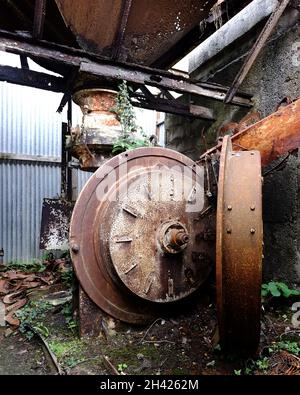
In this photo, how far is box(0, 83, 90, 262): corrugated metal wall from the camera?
7859mm

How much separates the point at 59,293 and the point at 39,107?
220 inches

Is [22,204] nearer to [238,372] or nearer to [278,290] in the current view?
[278,290]

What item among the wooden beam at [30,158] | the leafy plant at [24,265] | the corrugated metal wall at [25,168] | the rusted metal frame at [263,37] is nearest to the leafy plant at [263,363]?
the rusted metal frame at [263,37]

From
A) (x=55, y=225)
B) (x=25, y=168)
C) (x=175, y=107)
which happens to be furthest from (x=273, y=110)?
(x=25, y=168)

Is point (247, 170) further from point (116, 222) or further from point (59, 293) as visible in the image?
point (59, 293)

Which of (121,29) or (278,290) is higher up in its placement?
(121,29)

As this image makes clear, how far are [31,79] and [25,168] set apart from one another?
4.42 m

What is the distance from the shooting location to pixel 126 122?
11.7 feet

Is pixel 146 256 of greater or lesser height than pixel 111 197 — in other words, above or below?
below

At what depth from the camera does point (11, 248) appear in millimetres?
7812

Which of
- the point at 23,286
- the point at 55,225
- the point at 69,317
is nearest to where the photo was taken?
the point at 69,317

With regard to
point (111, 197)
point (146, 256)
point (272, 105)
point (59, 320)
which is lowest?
point (59, 320)

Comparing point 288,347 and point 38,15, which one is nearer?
point 288,347
